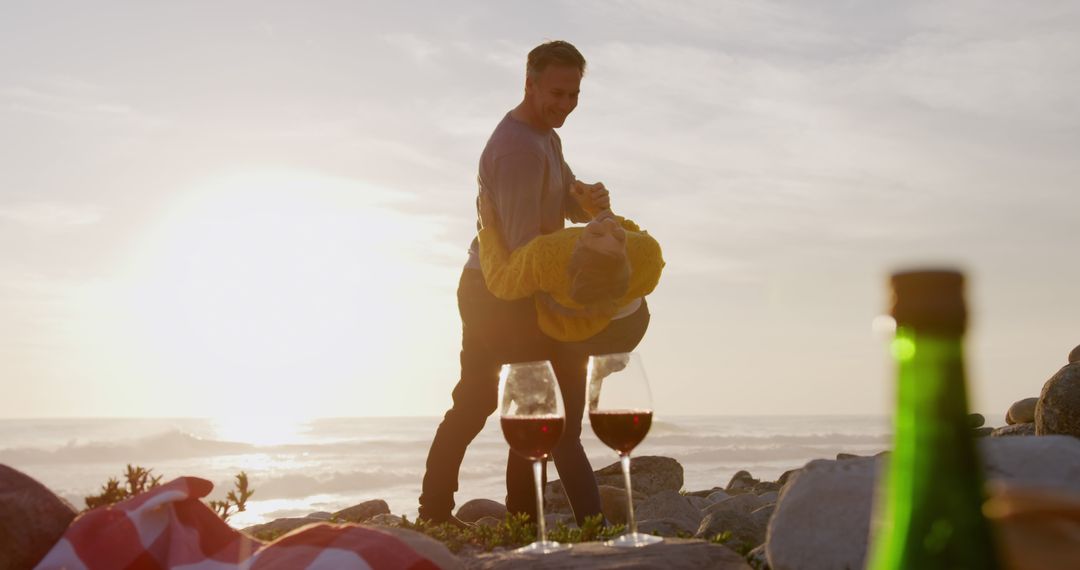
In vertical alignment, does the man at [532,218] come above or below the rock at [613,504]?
above

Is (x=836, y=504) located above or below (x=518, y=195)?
below

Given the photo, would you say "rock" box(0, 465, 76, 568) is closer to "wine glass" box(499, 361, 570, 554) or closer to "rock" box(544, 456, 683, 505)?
"wine glass" box(499, 361, 570, 554)

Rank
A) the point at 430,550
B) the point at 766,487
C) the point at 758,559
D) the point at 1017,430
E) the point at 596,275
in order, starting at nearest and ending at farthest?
the point at 430,550 < the point at 758,559 < the point at 596,275 < the point at 1017,430 < the point at 766,487

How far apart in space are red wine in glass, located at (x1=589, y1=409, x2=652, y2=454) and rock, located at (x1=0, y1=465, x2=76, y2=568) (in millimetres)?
2529

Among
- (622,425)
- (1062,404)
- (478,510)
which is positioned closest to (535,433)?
(622,425)

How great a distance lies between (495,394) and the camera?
22.3 feet

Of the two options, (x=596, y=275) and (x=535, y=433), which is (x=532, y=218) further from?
(x=535, y=433)

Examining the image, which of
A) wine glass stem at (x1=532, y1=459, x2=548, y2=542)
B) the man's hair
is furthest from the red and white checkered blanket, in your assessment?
the man's hair

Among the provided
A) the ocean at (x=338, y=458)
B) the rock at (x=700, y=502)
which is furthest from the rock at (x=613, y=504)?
the ocean at (x=338, y=458)

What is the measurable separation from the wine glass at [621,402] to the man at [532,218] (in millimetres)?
1949

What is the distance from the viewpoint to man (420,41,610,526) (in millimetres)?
5977

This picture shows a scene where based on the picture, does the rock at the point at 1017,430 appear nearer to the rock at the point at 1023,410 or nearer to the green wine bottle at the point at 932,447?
the rock at the point at 1023,410

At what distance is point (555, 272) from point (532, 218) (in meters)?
0.51

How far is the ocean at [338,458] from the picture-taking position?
3594cm
